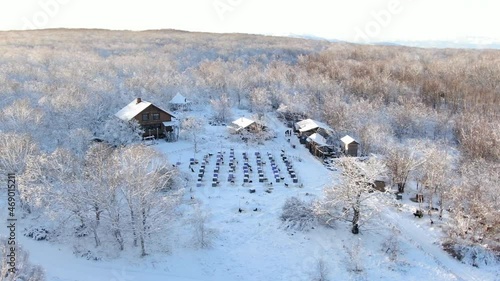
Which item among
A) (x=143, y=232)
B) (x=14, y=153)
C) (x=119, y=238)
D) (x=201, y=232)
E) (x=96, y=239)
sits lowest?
(x=96, y=239)

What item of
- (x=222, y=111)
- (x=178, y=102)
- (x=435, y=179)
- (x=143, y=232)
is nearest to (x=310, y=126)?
(x=222, y=111)

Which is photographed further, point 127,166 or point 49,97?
point 49,97

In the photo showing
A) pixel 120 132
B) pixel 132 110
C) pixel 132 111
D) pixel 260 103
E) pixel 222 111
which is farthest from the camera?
pixel 260 103

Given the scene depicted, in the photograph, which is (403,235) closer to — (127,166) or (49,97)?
(127,166)

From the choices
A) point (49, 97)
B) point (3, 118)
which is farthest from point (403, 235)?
point (49, 97)

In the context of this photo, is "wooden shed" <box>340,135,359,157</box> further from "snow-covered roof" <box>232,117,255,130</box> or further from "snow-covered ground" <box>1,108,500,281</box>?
"snow-covered roof" <box>232,117,255,130</box>

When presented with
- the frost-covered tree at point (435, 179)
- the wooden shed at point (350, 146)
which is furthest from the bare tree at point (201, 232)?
the wooden shed at point (350, 146)

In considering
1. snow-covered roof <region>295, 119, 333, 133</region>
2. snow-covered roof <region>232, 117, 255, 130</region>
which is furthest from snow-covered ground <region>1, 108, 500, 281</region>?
snow-covered roof <region>232, 117, 255, 130</region>

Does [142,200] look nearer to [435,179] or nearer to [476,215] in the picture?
[476,215]
